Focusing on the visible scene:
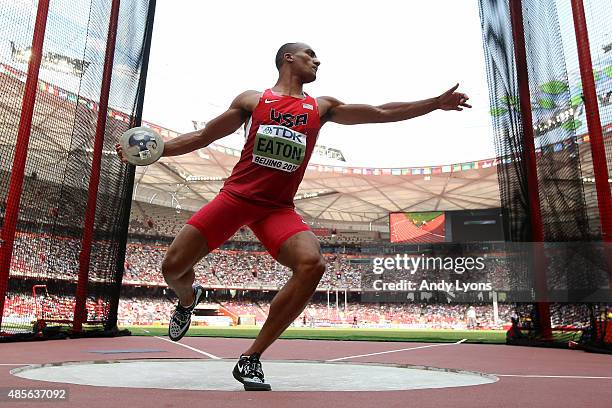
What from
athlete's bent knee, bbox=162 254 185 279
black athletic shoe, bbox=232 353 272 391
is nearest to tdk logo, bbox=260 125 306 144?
athlete's bent knee, bbox=162 254 185 279

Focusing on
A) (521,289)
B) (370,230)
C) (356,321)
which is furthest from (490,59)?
(370,230)

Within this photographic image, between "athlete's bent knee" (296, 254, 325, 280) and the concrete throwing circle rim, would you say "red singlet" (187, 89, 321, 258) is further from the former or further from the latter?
the concrete throwing circle rim

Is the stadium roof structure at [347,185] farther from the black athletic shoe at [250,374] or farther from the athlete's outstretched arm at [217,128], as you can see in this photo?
the black athletic shoe at [250,374]

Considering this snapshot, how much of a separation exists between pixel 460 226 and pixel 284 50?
30400 mm

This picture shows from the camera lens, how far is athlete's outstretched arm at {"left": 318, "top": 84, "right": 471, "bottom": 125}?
3379 millimetres

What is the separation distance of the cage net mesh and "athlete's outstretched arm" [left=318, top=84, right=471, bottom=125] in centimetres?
440

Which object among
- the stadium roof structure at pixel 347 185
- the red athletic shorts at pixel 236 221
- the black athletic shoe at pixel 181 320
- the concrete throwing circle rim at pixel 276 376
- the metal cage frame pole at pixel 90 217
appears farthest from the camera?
the stadium roof structure at pixel 347 185

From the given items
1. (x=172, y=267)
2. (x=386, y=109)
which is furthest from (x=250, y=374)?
(x=386, y=109)

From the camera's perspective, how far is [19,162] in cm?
699

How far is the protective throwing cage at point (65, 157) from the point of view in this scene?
712 centimetres

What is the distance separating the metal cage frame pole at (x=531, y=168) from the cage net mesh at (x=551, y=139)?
0.07 metres

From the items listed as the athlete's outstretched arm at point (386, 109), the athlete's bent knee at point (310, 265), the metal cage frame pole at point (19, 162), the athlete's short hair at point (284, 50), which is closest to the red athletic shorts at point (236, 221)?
the athlete's bent knee at point (310, 265)

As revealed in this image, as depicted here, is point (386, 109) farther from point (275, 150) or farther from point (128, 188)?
point (128, 188)

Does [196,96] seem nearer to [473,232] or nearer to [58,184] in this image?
[473,232]
